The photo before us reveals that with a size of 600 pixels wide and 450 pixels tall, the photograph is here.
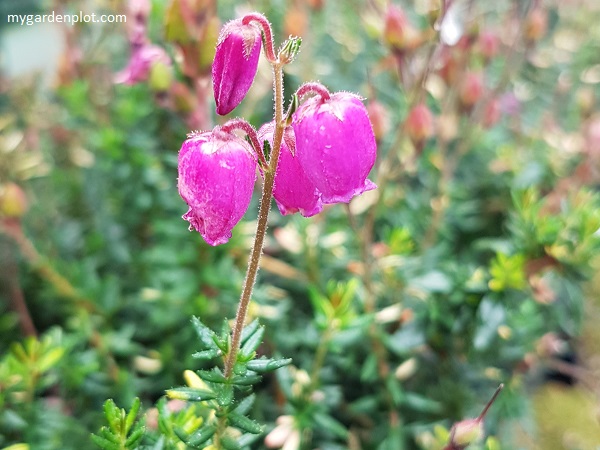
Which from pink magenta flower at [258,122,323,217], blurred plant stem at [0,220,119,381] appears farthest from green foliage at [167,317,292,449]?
blurred plant stem at [0,220,119,381]

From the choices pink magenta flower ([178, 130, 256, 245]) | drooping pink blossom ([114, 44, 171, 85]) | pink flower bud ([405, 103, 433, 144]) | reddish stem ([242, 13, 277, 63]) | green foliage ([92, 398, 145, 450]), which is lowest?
green foliage ([92, 398, 145, 450])

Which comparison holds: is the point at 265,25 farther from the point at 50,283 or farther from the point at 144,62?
the point at 50,283

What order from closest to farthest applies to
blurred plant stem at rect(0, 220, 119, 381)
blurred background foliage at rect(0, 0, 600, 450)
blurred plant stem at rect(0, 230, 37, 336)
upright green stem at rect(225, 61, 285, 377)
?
upright green stem at rect(225, 61, 285, 377) → blurred background foliage at rect(0, 0, 600, 450) → blurred plant stem at rect(0, 220, 119, 381) → blurred plant stem at rect(0, 230, 37, 336)

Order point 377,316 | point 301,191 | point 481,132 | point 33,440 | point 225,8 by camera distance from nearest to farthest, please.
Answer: point 301,191 < point 33,440 < point 377,316 < point 481,132 < point 225,8

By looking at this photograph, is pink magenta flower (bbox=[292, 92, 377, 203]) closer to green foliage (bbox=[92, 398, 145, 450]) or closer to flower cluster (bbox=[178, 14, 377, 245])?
flower cluster (bbox=[178, 14, 377, 245])

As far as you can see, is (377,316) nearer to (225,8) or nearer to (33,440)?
(33,440)

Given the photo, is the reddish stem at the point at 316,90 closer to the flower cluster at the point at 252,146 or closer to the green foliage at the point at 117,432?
the flower cluster at the point at 252,146

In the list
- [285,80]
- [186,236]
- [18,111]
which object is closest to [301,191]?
[186,236]
